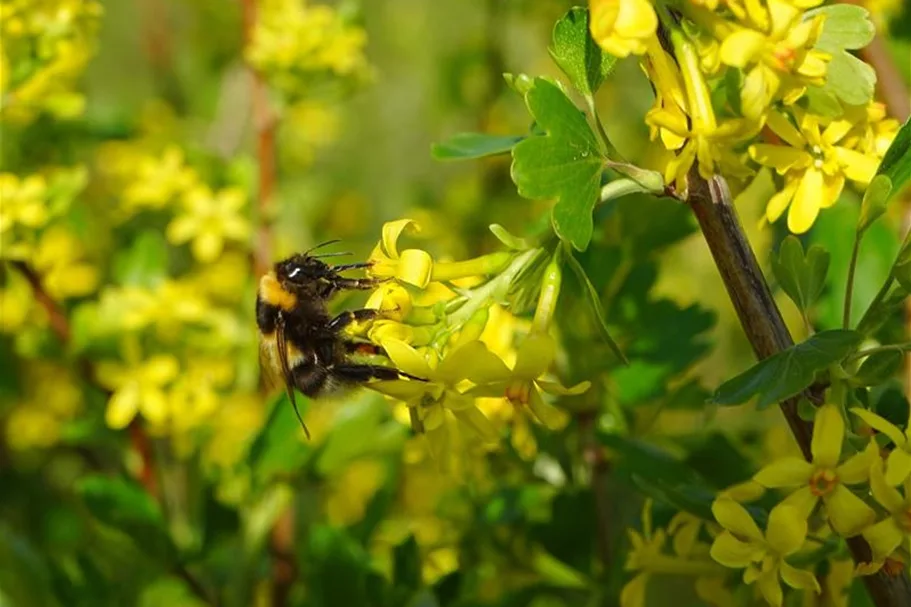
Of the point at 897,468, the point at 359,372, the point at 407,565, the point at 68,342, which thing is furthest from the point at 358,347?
the point at 68,342

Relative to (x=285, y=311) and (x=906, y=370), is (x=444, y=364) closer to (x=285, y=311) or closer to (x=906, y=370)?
(x=285, y=311)

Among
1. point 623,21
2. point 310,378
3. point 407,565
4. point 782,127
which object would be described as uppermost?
point 623,21

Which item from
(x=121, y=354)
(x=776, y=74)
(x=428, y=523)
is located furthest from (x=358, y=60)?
(x=776, y=74)

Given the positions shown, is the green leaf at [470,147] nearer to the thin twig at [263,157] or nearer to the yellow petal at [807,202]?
the yellow petal at [807,202]

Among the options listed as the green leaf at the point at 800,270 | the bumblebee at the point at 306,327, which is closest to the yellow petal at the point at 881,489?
the green leaf at the point at 800,270

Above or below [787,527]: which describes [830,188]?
above

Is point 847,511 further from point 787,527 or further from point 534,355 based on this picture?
point 534,355
